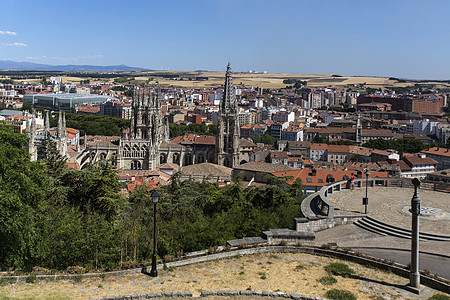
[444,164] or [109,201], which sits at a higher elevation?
[109,201]

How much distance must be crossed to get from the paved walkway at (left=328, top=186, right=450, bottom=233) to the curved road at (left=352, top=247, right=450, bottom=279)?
103 inches

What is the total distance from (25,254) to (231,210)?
8.74 meters

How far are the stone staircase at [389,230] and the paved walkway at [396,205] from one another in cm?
46

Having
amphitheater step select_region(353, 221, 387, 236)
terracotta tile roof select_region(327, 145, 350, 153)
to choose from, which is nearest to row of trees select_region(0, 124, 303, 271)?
amphitheater step select_region(353, 221, 387, 236)

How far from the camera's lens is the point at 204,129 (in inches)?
4427

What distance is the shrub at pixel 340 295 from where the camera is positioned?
40.1ft

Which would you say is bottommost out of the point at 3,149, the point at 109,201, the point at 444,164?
the point at 444,164

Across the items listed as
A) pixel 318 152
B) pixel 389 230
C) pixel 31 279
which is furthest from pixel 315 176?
pixel 318 152

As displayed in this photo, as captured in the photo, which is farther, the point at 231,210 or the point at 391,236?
the point at 231,210

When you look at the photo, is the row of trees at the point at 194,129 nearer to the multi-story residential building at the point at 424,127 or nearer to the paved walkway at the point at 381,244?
the multi-story residential building at the point at 424,127

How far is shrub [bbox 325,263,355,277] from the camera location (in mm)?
14117

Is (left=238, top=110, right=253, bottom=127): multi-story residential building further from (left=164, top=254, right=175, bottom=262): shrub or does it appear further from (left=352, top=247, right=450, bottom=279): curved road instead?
(left=164, top=254, right=175, bottom=262): shrub

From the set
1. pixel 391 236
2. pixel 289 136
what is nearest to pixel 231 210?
pixel 391 236

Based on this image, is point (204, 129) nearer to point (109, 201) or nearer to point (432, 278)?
point (109, 201)
